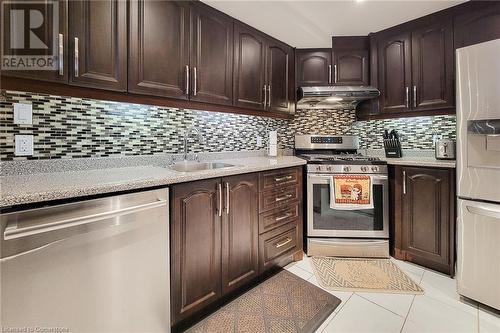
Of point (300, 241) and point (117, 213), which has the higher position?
point (117, 213)

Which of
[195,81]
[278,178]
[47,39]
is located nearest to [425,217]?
[278,178]

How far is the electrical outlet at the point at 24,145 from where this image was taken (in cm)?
129

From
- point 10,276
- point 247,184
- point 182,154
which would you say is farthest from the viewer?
point 182,154

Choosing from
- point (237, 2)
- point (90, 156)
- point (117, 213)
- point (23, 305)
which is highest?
point (237, 2)

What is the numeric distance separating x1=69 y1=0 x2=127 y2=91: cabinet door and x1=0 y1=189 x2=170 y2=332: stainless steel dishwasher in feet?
2.42

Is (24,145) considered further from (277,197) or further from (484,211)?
(484,211)

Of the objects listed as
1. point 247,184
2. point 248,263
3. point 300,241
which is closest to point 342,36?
point 247,184

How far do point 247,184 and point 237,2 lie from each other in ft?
4.68

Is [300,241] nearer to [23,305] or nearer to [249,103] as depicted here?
[249,103]

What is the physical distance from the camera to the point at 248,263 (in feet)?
5.72

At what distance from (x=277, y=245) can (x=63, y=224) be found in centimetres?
153

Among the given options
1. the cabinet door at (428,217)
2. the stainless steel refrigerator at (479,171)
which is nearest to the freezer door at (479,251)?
the stainless steel refrigerator at (479,171)

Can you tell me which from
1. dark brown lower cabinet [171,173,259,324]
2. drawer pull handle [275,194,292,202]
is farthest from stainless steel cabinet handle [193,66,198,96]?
drawer pull handle [275,194,292,202]

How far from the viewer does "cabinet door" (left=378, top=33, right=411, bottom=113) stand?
2357mm
